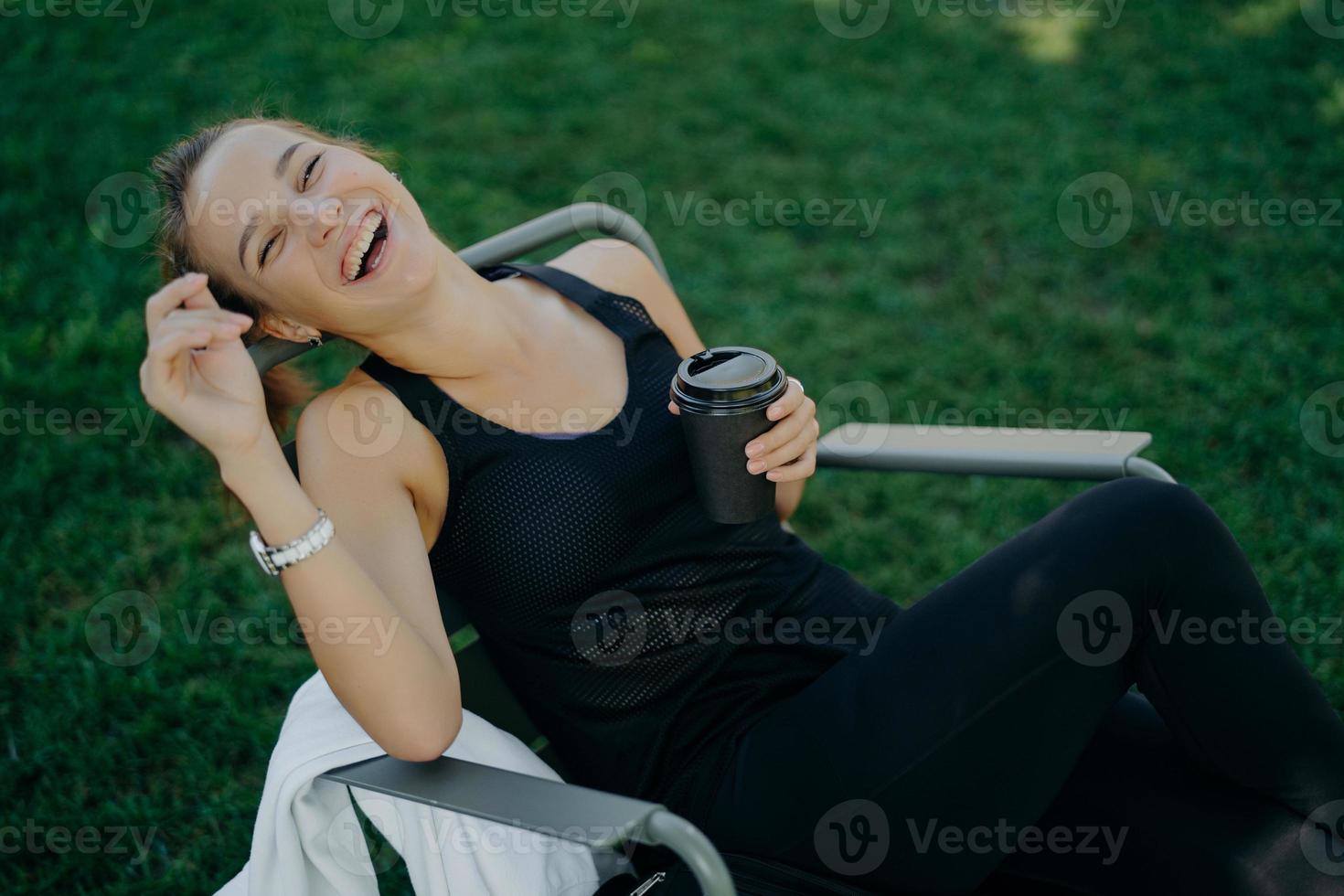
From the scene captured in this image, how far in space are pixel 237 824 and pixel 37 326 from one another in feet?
5.94

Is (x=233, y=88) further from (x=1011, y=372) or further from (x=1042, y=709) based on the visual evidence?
(x=1042, y=709)

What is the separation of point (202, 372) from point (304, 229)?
31cm

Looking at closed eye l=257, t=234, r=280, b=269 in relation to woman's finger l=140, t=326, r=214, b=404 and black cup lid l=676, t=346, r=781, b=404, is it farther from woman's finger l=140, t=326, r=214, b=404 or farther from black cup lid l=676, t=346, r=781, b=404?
black cup lid l=676, t=346, r=781, b=404

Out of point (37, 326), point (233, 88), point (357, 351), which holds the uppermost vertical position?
point (233, 88)

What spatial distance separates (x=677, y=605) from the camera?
178 cm

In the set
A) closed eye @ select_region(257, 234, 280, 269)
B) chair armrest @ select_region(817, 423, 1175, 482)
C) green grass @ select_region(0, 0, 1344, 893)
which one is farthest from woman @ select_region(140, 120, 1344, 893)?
green grass @ select_region(0, 0, 1344, 893)

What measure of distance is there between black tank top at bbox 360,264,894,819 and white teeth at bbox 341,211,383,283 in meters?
0.18

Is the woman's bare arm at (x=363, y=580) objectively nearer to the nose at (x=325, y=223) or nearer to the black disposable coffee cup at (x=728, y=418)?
the nose at (x=325, y=223)

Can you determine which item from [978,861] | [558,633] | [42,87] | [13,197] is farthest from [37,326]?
[978,861]

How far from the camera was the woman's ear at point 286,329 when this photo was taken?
1731mm

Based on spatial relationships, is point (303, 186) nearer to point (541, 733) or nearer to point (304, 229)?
point (304, 229)

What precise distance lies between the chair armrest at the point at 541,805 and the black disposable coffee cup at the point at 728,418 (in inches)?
18.5

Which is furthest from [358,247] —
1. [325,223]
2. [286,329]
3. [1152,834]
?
[1152,834]

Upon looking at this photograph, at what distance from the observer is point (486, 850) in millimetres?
1571
